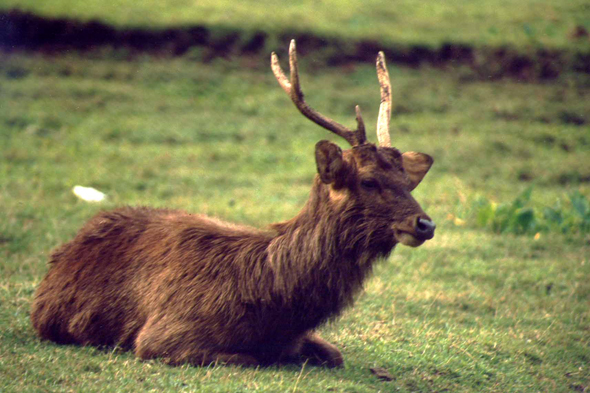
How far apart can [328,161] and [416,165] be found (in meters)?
0.88

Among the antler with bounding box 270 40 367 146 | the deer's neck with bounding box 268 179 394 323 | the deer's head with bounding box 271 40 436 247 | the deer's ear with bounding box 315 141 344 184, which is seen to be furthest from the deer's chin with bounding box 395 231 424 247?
the antler with bounding box 270 40 367 146

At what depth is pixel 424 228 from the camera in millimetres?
4996

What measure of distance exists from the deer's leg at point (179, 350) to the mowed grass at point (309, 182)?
0.11m

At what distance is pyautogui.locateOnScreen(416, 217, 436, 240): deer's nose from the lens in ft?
16.3

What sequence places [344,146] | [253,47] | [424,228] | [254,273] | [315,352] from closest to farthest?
[424,228] → [254,273] → [315,352] → [344,146] → [253,47]

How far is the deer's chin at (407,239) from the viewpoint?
5.05 meters

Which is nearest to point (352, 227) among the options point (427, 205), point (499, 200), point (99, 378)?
point (99, 378)

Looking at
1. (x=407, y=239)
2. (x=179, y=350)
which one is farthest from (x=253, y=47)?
(x=407, y=239)

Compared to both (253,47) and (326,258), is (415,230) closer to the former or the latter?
(326,258)

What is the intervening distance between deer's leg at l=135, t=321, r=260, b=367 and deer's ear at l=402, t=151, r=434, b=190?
67.3 inches

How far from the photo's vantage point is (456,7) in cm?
1917

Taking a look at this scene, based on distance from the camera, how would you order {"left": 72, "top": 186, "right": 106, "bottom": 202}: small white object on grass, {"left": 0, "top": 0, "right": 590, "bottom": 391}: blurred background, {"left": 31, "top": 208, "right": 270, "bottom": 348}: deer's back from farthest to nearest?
1. {"left": 72, "top": 186, "right": 106, "bottom": 202}: small white object on grass
2. {"left": 0, "top": 0, "right": 590, "bottom": 391}: blurred background
3. {"left": 31, "top": 208, "right": 270, "bottom": 348}: deer's back

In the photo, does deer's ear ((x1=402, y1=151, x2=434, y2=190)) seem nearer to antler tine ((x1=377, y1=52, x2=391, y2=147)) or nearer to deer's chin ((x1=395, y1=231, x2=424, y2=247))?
antler tine ((x1=377, y1=52, x2=391, y2=147))

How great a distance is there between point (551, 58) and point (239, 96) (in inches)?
258
